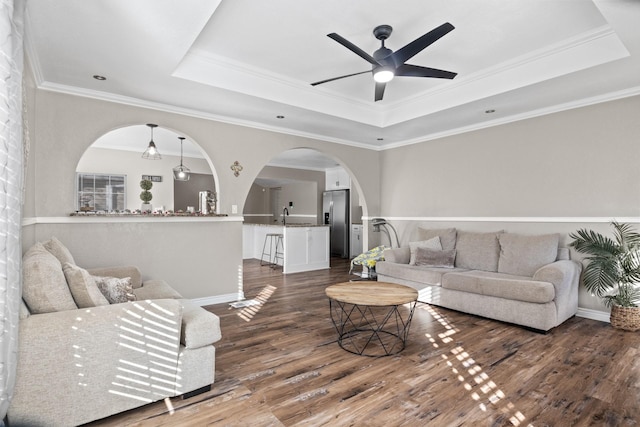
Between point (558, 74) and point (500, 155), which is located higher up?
point (558, 74)

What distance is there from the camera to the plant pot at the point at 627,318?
3316mm

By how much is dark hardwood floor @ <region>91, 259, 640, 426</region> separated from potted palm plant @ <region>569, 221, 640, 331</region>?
0.73 feet

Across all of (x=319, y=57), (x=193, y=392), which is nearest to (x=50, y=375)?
(x=193, y=392)

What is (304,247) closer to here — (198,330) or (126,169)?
(126,169)

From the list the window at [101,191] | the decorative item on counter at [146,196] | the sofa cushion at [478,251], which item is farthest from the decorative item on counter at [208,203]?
the window at [101,191]

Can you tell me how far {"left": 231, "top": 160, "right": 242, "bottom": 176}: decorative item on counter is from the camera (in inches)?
181

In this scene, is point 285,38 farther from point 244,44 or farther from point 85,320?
point 85,320

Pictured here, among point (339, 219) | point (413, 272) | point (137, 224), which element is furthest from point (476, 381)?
point (339, 219)

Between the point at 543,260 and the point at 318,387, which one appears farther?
the point at 543,260

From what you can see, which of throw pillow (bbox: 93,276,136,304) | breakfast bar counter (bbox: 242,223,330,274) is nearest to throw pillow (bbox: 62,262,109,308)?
throw pillow (bbox: 93,276,136,304)

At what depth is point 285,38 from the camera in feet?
10.0

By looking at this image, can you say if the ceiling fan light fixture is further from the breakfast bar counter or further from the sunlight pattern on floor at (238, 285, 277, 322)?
the breakfast bar counter

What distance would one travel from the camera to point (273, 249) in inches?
307

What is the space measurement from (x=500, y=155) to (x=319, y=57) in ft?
9.73
